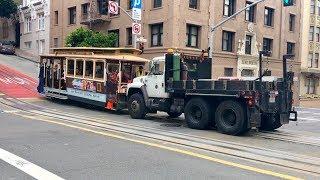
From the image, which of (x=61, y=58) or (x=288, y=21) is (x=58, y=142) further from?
(x=288, y=21)

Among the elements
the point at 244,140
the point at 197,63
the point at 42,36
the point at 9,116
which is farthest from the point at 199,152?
the point at 42,36

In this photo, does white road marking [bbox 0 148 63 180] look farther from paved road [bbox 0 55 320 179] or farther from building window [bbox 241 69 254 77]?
building window [bbox 241 69 254 77]

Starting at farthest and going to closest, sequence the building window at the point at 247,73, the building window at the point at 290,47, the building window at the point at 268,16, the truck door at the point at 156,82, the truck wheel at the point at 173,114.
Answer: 1. the building window at the point at 290,47
2. the building window at the point at 268,16
3. the building window at the point at 247,73
4. the truck wheel at the point at 173,114
5. the truck door at the point at 156,82

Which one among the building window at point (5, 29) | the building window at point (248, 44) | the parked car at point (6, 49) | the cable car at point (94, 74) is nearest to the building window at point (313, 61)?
the building window at point (248, 44)

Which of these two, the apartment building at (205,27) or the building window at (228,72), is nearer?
the apartment building at (205,27)

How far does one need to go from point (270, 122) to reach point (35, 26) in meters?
43.6

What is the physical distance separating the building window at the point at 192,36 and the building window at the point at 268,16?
1024 cm

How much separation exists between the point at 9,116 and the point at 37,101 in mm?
6214

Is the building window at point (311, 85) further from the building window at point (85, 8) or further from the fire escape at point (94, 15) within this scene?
the building window at point (85, 8)

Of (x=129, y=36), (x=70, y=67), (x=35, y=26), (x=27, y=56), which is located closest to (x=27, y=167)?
(x=70, y=67)

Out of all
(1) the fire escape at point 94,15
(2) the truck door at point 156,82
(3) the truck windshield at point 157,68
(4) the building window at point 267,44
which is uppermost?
(1) the fire escape at point 94,15

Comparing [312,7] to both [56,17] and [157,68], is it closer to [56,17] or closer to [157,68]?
[56,17]

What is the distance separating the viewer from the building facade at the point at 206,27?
3244 centimetres

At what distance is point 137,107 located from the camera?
16.8 m
